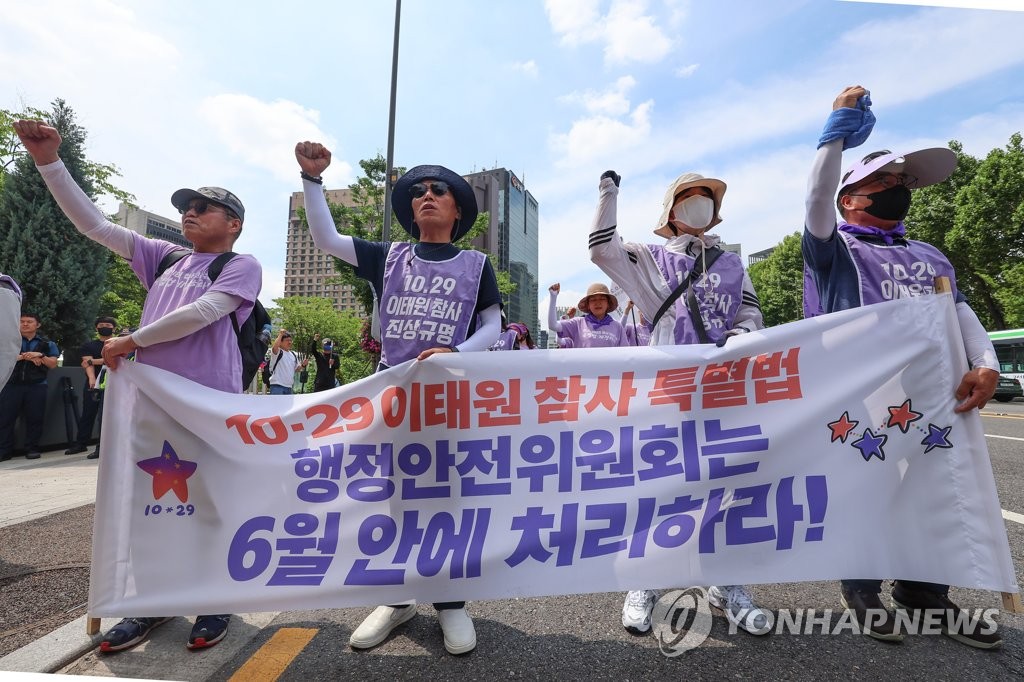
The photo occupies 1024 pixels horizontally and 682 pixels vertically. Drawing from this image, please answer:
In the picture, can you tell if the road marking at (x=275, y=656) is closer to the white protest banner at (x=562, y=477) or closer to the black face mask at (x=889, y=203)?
the white protest banner at (x=562, y=477)

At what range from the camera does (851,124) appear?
204 cm

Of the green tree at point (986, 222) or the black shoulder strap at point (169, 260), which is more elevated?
the green tree at point (986, 222)

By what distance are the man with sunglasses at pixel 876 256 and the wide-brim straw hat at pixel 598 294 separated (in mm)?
3901

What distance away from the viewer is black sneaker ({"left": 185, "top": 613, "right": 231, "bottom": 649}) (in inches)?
82.4

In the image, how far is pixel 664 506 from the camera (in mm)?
2035

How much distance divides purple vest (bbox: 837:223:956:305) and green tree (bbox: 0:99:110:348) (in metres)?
17.1

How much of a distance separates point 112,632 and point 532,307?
8887cm

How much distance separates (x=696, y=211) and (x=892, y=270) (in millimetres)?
943

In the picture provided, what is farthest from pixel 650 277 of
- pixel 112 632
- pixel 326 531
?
pixel 112 632

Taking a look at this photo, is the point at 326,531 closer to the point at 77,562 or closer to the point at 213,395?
the point at 213,395

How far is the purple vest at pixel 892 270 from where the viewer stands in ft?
→ 7.84

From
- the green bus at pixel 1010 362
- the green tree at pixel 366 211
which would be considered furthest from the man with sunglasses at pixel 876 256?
the green bus at pixel 1010 362

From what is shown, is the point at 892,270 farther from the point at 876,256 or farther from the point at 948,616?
the point at 948,616

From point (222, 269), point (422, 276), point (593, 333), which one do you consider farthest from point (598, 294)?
point (222, 269)
